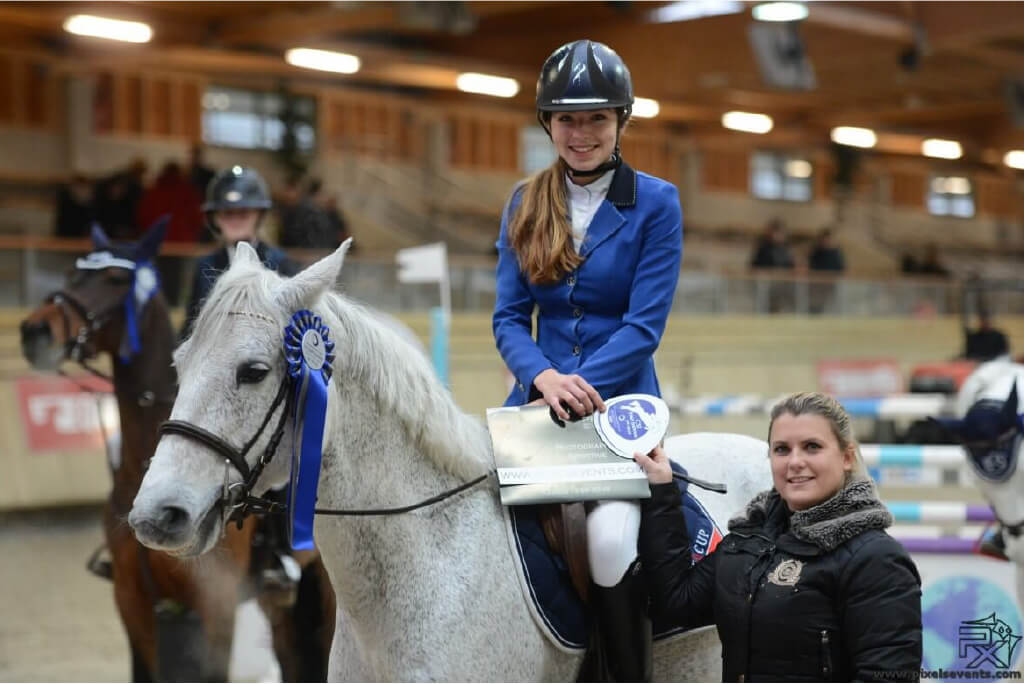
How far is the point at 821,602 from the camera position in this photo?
2.27m

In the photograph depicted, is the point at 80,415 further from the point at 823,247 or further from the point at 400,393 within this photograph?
the point at 823,247

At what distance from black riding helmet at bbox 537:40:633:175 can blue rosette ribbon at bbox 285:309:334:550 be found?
0.78m

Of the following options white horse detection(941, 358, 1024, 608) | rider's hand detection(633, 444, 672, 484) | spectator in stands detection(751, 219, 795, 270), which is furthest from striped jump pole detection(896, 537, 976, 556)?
spectator in stands detection(751, 219, 795, 270)

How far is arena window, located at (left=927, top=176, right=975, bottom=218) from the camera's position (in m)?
31.0

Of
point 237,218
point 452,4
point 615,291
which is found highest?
point 452,4

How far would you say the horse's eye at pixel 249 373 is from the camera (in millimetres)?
2322

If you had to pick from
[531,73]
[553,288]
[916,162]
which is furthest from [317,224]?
[916,162]

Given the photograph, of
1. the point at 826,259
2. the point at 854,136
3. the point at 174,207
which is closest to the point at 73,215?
the point at 174,207

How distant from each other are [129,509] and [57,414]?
6084 mm

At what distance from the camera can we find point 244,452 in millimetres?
2318

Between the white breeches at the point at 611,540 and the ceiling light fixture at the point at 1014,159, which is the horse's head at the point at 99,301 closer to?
the white breeches at the point at 611,540

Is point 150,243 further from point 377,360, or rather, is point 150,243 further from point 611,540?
point 611,540

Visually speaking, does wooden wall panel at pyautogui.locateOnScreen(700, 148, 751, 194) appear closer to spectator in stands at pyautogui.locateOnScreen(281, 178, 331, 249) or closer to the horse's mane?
spectator in stands at pyautogui.locateOnScreen(281, 178, 331, 249)

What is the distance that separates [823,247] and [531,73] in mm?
5191
